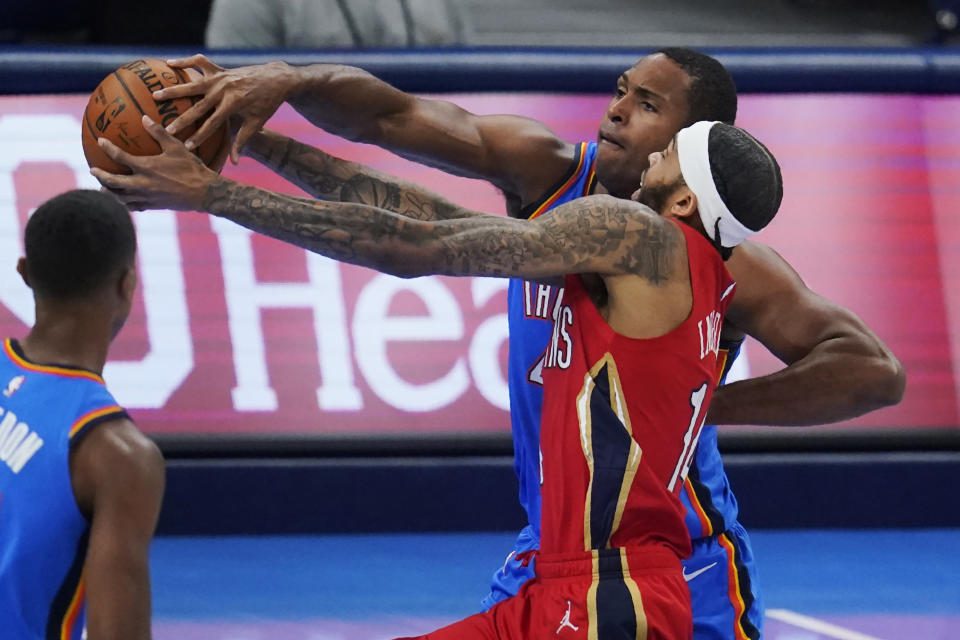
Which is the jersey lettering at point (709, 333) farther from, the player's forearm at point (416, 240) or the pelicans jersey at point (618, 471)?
the player's forearm at point (416, 240)

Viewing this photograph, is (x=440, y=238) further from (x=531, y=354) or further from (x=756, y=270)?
(x=756, y=270)

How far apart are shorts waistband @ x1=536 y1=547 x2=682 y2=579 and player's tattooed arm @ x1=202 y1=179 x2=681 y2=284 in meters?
0.69

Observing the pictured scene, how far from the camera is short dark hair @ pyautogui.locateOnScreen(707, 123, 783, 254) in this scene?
11.3 ft

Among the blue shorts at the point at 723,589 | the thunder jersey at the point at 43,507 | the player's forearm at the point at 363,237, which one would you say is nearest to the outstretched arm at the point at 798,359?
the blue shorts at the point at 723,589

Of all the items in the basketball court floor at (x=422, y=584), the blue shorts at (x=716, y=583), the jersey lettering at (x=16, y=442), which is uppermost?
the jersey lettering at (x=16, y=442)

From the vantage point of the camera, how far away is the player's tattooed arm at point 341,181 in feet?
13.3

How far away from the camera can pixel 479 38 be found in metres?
10.9

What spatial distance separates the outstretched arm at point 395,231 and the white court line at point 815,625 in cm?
270

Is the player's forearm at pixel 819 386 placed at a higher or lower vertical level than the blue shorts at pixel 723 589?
higher

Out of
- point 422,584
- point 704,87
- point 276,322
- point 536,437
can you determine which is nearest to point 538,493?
point 536,437

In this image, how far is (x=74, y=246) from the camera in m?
2.85

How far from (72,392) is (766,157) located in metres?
1.74

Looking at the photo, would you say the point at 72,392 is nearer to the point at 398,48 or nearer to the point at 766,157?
the point at 766,157

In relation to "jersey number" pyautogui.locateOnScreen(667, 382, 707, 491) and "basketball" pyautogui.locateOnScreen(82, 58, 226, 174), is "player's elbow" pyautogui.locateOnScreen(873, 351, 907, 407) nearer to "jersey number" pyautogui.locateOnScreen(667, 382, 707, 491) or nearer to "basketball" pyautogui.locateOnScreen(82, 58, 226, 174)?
"jersey number" pyautogui.locateOnScreen(667, 382, 707, 491)
